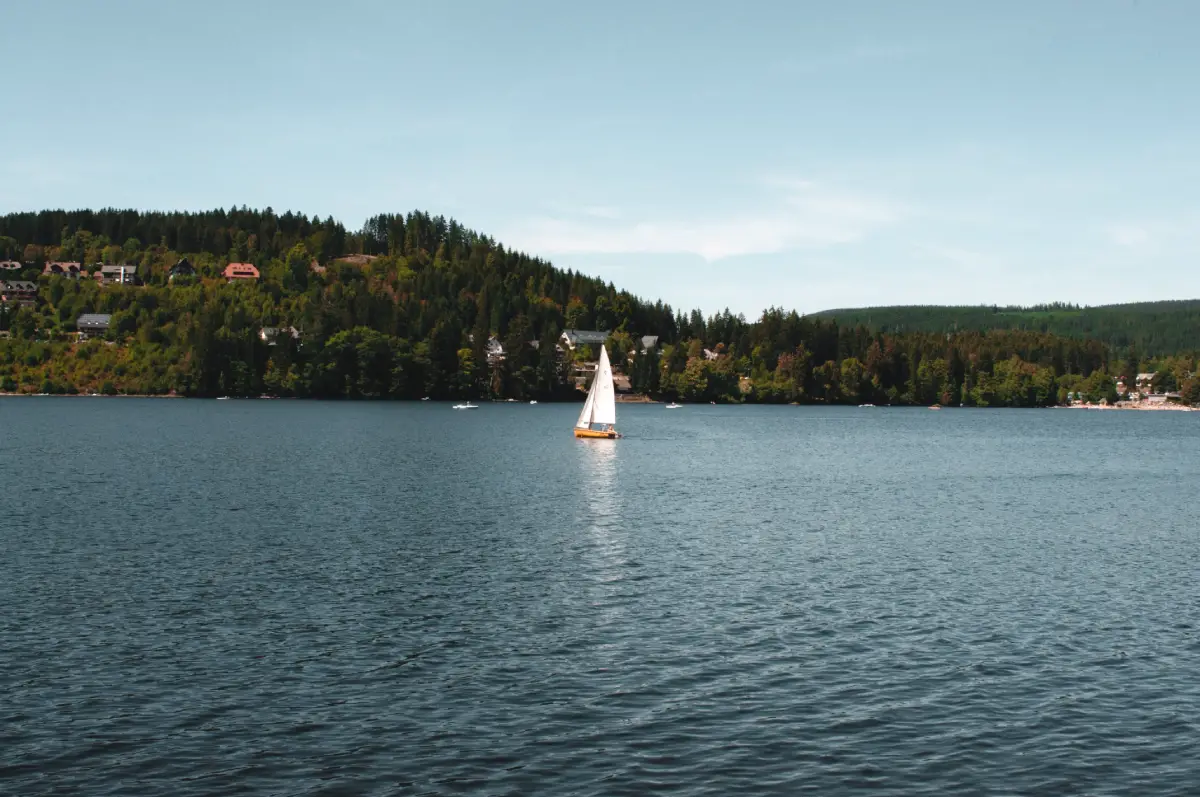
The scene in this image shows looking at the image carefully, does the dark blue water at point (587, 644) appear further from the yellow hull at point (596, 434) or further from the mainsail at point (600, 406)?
the mainsail at point (600, 406)

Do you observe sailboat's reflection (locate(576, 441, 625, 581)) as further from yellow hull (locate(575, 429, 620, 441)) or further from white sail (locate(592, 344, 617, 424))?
white sail (locate(592, 344, 617, 424))

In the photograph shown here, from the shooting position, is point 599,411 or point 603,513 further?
point 599,411

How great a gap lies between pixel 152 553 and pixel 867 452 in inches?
3988

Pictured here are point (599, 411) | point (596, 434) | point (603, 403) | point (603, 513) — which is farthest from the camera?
point (599, 411)

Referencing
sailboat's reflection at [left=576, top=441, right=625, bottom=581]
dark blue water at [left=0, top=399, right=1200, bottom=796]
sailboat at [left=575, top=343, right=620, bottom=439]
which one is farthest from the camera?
sailboat at [left=575, top=343, right=620, bottom=439]

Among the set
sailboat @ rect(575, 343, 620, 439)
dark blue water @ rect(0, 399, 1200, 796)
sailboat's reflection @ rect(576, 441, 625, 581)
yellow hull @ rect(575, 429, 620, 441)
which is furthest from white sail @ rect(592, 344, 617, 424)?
dark blue water @ rect(0, 399, 1200, 796)

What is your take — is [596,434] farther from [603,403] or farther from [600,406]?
[603,403]

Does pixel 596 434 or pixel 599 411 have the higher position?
pixel 599 411

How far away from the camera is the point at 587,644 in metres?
34.7

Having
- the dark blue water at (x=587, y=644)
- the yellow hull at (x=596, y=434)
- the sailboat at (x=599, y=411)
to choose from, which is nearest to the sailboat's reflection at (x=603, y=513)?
the dark blue water at (x=587, y=644)

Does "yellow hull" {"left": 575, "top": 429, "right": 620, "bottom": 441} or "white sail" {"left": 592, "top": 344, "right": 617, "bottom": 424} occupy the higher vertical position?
"white sail" {"left": 592, "top": 344, "right": 617, "bottom": 424}

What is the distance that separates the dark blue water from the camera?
24188 millimetres

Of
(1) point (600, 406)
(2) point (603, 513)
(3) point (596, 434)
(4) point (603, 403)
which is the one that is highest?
(4) point (603, 403)

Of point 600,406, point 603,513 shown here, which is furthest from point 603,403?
point 603,513
